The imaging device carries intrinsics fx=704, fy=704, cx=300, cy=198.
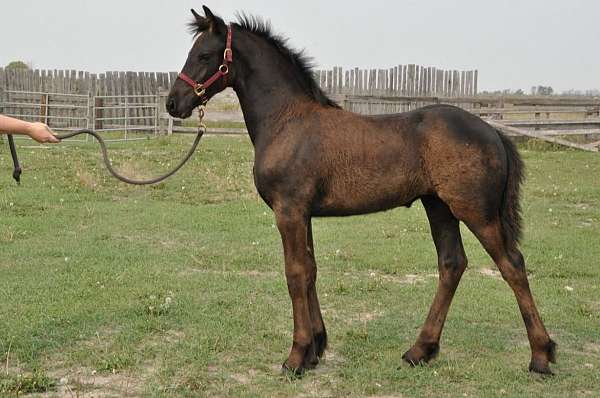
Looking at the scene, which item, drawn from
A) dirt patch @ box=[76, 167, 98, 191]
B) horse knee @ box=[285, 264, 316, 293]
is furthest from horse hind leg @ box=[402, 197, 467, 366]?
dirt patch @ box=[76, 167, 98, 191]

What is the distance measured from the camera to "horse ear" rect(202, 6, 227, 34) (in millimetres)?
5297

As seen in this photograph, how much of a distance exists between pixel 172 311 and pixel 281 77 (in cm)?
249

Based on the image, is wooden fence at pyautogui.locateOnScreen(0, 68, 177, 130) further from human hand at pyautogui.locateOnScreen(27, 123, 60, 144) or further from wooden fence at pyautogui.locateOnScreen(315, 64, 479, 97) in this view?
human hand at pyautogui.locateOnScreen(27, 123, 60, 144)

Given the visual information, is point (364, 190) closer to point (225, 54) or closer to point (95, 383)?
point (225, 54)

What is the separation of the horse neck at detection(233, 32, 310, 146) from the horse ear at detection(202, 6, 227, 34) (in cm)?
14

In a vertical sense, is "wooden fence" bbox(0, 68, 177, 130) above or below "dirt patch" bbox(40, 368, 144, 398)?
above

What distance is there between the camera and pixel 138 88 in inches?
1025

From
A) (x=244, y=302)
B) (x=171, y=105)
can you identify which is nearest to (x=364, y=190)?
(x=171, y=105)

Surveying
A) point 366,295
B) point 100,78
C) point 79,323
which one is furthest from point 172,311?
point 100,78

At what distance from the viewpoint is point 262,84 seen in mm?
5539

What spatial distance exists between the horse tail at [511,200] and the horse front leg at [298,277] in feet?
4.92

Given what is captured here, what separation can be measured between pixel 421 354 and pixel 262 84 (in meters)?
2.45

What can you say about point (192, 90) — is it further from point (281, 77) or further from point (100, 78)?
point (100, 78)

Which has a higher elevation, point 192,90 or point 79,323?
point 192,90
